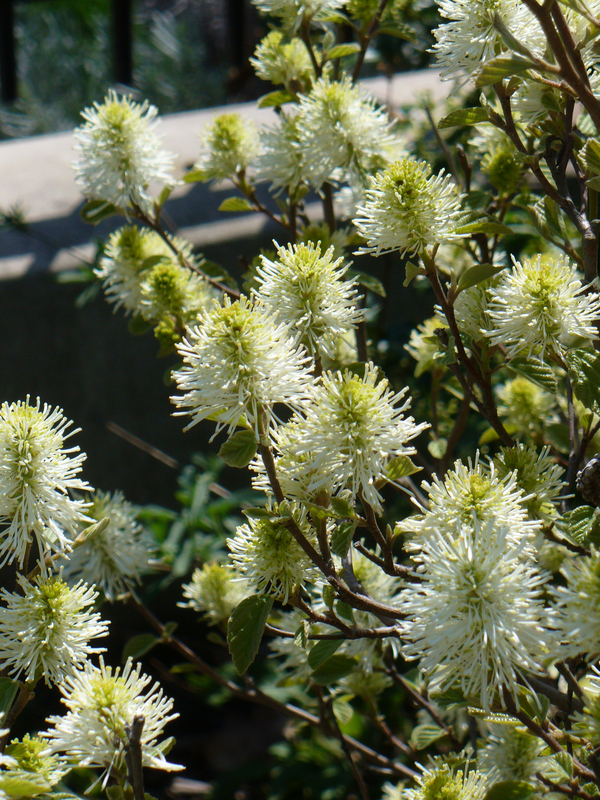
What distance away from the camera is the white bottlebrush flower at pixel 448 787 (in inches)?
26.7

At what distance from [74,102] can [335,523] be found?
4.17 metres

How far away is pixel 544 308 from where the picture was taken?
68 cm

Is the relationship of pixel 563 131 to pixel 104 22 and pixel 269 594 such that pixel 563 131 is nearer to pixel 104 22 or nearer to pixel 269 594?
pixel 269 594

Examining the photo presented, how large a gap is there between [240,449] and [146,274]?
19.5 inches

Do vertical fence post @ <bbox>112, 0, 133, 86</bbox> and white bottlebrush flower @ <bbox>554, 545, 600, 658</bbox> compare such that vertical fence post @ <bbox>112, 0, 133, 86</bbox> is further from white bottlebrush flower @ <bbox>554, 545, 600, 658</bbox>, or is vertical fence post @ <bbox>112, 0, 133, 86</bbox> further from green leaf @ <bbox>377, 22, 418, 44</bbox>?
white bottlebrush flower @ <bbox>554, 545, 600, 658</bbox>

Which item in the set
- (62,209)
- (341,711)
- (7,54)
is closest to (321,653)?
(341,711)

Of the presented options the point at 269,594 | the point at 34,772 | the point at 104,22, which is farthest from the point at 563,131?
the point at 104,22

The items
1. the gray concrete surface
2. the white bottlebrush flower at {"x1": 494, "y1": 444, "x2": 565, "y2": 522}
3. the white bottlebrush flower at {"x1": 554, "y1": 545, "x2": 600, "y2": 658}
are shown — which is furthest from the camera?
the gray concrete surface

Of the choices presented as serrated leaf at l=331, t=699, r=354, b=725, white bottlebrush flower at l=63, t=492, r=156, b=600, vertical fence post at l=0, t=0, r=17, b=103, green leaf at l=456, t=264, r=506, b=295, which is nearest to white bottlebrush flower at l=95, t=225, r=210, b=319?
white bottlebrush flower at l=63, t=492, r=156, b=600

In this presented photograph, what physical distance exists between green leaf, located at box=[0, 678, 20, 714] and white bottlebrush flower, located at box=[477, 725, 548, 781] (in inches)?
18.3

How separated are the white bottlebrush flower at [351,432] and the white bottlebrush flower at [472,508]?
0.05 m

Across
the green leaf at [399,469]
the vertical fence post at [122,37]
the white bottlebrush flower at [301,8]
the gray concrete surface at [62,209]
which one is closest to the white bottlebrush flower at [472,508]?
the green leaf at [399,469]

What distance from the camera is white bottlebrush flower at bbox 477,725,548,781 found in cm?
78

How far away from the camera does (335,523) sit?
2.42 ft
